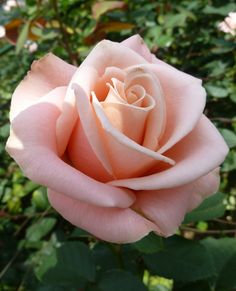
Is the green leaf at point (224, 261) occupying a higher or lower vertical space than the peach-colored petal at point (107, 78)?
lower

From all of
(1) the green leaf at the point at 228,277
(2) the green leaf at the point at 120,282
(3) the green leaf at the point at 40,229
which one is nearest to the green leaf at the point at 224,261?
(1) the green leaf at the point at 228,277

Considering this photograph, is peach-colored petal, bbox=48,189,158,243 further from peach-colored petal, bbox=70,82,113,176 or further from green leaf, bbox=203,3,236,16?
green leaf, bbox=203,3,236,16

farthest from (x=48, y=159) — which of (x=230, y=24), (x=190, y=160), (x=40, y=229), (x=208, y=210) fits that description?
(x=230, y=24)

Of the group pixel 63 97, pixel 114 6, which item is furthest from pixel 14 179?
pixel 63 97

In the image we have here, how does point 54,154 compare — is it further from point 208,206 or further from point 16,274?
point 16,274

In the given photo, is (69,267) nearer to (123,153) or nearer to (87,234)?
(87,234)

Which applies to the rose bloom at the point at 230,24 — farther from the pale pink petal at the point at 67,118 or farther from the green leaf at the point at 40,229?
the pale pink petal at the point at 67,118
